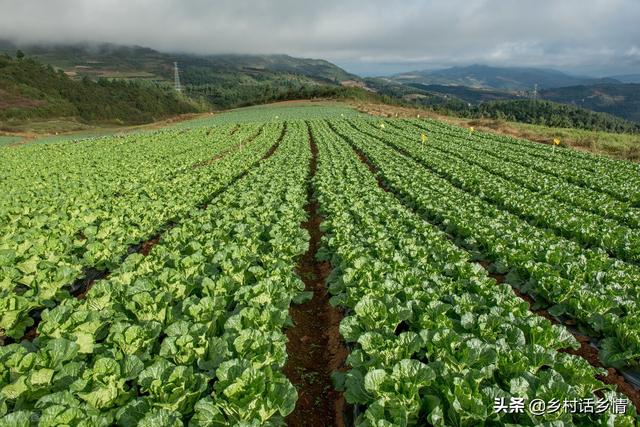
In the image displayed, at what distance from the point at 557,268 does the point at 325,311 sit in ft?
15.3

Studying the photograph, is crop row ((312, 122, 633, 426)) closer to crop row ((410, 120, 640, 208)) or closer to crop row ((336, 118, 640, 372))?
crop row ((336, 118, 640, 372))

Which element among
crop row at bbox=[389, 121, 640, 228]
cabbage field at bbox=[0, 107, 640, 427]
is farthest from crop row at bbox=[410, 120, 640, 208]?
crop row at bbox=[389, 121, 640, 228]

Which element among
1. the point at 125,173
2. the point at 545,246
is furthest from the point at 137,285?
the point at 125,173

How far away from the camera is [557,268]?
296 inches

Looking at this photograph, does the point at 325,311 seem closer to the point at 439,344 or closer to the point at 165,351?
the point at 439,344

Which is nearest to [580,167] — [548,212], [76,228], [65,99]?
[548,212]

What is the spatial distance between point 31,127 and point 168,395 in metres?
76.8

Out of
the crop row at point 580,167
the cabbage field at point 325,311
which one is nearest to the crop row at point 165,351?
the cabbage field at point 325,311

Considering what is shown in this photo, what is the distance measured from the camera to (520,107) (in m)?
102

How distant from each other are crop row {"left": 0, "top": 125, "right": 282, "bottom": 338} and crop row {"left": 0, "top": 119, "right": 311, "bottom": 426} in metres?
1.41

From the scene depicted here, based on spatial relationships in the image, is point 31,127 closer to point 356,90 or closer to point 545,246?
point 356,90

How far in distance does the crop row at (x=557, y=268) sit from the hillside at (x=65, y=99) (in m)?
78.7

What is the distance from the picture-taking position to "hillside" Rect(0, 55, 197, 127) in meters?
77.7

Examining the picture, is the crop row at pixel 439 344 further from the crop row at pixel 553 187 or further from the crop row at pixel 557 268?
the crop row at pixel 553 187
